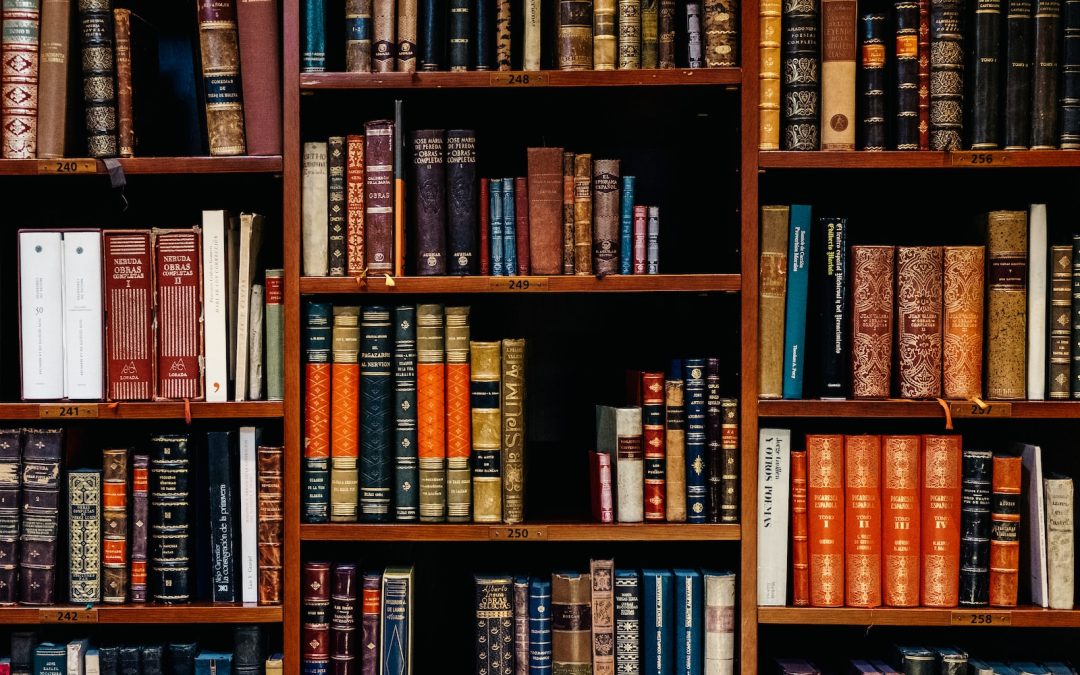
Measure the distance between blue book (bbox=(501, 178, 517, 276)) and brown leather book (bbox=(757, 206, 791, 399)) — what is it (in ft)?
1.49

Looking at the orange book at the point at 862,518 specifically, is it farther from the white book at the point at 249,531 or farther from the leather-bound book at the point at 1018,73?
the white book at the point at 249,531

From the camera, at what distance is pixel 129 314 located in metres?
1.63

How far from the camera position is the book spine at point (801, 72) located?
1.60m

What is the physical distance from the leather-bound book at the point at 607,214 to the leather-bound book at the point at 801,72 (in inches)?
13.0

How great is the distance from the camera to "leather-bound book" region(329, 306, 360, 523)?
1.63 m

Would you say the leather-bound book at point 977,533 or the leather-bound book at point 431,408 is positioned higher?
the leather-bound book at point 431,408

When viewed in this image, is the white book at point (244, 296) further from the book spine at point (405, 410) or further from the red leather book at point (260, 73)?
the book spine at point (405, 410)

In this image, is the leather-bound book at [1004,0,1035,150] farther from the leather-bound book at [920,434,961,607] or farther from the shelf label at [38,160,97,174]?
the shelf label at [38,160,97,174]

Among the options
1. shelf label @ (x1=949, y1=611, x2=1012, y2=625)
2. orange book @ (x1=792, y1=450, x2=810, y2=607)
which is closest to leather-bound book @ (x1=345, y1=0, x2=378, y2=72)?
orange book @ (x1=792, y1=450, x2=810, y2=607)

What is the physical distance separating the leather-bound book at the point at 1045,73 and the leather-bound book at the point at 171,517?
1.65m

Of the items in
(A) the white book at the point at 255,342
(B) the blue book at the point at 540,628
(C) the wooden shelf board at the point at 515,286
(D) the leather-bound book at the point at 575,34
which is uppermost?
(D) the leather-bound book at the point at 575,34

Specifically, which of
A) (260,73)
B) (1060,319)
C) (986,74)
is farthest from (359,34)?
(1060,319)

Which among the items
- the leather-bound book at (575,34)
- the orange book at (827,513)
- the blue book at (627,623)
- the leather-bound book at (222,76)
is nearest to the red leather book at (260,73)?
the leather-bound book at (222,76)

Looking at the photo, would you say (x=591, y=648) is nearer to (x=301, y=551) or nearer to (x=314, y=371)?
(x=301, y=551)
